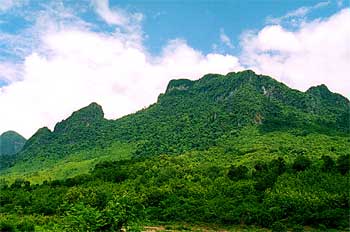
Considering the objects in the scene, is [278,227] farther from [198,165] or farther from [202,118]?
[202,118]

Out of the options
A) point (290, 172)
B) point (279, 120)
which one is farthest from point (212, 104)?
point (290, 172)

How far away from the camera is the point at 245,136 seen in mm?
75688

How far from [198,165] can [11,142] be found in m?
148

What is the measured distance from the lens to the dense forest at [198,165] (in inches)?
1085

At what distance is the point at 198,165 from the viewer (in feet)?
169

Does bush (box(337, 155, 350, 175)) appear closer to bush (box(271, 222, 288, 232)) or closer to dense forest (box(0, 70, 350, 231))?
dense forest (box(0, 70, 350, 231))

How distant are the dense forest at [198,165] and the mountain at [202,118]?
323 millimetres

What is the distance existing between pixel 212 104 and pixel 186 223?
8107 centimetres

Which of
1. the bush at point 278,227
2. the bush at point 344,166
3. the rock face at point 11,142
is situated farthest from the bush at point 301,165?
the rock face at point 11,142

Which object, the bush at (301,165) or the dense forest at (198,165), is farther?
the bush at (301,165)

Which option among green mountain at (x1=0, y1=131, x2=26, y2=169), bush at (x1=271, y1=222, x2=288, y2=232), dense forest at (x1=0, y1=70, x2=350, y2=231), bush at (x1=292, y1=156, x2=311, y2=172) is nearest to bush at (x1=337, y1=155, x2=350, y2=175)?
dense forest at (x1=0, y1=70, x2=350, y2=231)

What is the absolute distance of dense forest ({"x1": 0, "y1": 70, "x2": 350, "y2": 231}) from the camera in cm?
2755

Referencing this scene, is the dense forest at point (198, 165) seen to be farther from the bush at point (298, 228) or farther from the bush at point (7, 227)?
the bush at point (298, 228)

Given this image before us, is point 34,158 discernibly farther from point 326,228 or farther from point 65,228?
point 65,228
